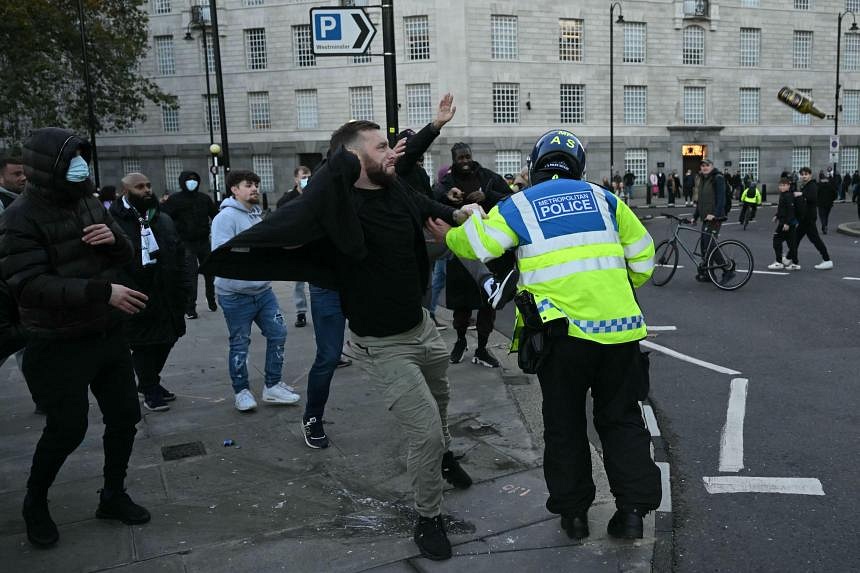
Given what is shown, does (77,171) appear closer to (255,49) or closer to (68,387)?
(68,387)

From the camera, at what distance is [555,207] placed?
3.54 meters

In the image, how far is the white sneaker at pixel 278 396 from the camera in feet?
19.7

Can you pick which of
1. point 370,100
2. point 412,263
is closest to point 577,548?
point 412,263

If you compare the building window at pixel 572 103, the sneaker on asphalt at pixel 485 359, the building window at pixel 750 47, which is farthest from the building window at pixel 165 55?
the sneaker on asphalt at pixel 485 359

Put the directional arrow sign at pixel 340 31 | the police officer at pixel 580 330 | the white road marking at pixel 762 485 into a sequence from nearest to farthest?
1. the police officer at pixel 580 330
2. the white road marking at pixel 762 485
3. the directional arrow sign at pixel 340 31

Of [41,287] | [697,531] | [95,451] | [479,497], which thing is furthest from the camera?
[95,451]

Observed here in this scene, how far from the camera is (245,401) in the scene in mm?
5867

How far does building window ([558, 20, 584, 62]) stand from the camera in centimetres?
3925

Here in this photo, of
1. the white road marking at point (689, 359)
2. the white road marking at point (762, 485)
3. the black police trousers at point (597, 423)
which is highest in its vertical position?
the black police trousers at point (597, 423)

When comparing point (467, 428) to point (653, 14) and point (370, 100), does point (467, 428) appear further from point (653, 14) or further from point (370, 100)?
point (653, 14)

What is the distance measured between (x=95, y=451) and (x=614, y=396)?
354cm

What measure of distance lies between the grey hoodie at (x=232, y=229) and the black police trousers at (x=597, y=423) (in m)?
2.86

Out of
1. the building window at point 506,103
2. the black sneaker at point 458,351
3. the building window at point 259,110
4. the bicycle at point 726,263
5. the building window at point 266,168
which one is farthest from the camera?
the building window at point 266,168

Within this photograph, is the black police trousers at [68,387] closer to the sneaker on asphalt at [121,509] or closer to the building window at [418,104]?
the sneaker on asphalt at [121,509]
